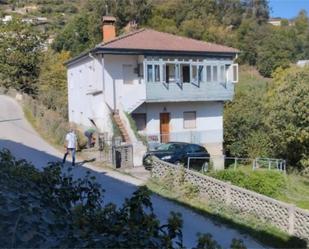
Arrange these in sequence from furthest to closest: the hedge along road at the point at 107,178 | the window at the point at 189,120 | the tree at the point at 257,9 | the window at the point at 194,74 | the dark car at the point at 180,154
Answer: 1. the tree at the point at 257,9
2. the window at the point at 189,120
3. the window at the point at 194,74
4. the dark car at the point at 180,154
5. the hedge along road at the point at 107,178

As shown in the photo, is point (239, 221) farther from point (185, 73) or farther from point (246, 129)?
point (246, 129)

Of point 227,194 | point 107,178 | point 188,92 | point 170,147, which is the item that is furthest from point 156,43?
point 227,194

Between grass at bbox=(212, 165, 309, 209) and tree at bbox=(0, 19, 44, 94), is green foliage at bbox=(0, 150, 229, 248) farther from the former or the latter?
tree at bbox=(0, 19, 44, 94)

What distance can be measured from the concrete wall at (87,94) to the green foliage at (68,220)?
959 inches

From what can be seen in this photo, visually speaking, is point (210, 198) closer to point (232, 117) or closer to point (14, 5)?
point (232, 117)

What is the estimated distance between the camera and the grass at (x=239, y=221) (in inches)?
492

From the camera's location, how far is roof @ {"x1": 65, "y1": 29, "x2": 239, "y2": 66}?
2995 cm

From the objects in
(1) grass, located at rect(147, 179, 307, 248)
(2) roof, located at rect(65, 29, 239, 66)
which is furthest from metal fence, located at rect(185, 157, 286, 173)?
(1) grass, located at rect(147, 179, 307, 248)

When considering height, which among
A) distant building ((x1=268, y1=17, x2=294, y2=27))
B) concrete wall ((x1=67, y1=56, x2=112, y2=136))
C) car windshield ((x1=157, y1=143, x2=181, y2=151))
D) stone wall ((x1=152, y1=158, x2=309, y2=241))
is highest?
distant building ((x1=268, y1=17, x2=294, y2=27))

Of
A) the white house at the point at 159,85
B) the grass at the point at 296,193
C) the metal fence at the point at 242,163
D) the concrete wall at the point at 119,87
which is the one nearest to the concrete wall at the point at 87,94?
the white house at the point at 159,85

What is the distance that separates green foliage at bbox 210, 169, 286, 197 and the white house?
25.0ft

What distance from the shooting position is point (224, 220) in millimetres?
14242

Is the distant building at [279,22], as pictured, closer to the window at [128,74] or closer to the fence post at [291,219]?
the window at [128,74]

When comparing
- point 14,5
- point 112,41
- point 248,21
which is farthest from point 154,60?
point 248,21
